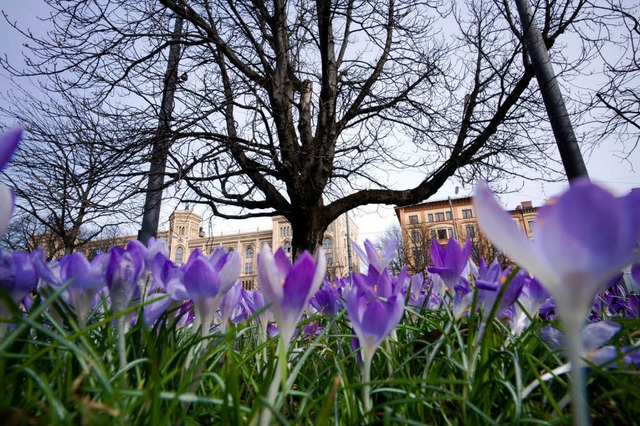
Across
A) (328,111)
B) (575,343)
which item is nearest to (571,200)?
(575,343)

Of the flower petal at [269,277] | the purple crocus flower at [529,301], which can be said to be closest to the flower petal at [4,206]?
the flower petal at [269,277]

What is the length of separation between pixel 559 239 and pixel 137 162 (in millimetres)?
4223

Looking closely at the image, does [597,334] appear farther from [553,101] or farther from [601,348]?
[553,101]

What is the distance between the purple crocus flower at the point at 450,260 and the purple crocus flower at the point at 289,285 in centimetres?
48

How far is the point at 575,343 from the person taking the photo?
0.34m

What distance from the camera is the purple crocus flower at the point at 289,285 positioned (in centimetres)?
51

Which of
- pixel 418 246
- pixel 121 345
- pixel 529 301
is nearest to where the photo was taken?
pixel 121 345

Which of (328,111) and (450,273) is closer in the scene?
(450,273)

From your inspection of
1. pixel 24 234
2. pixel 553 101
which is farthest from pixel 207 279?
pixel 24 234

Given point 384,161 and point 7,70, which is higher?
point 7,70

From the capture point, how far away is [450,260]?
0.94 meters

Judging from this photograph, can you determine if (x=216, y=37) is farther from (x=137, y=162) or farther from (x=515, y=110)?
(x=515, y=110)

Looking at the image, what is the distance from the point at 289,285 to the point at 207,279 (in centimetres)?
16

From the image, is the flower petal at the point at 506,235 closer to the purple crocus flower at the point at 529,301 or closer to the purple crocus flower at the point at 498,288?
the purple crocus flower at the point at 498,288
